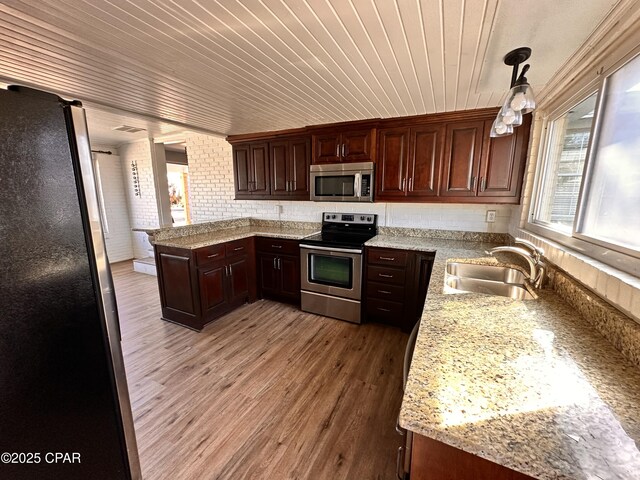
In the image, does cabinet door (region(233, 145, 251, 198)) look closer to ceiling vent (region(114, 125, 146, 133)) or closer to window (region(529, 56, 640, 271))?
ceiling vent (region(114, 125, 146, 133))

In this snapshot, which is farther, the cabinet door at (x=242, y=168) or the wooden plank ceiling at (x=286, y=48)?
the cabinet door at (x=242, y=168)

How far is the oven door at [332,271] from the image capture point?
281 centimetres

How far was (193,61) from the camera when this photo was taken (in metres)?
1.57

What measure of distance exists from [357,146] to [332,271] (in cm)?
142

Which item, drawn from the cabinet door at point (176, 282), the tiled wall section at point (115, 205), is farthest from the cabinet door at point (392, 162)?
the tiled wall section at point (115, 205)

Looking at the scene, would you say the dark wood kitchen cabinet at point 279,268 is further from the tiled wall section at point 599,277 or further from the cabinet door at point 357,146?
the tiled wall section at point 599,277

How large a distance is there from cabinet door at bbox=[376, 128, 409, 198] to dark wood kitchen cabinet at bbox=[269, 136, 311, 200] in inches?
34.7

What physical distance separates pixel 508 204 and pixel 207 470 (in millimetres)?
3120

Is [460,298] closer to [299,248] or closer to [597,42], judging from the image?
[597,42]

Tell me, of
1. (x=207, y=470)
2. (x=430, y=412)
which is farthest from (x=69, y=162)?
(x=207, y=470)

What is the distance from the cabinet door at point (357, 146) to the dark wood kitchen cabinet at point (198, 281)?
5.38 ft

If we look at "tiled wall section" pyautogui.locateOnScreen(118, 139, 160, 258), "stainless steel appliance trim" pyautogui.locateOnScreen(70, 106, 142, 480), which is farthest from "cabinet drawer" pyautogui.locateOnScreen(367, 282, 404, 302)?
"tiled wall section" pyautogui.locateOnScreen(118, 139, 160, 258)

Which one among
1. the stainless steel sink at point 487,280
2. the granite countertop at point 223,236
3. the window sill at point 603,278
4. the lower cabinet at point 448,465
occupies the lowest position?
the lower cabinet at point 448,465

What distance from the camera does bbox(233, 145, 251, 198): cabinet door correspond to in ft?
11.8
